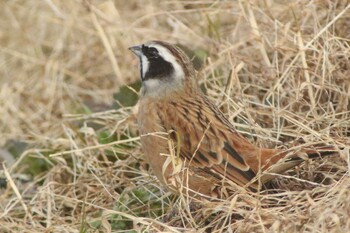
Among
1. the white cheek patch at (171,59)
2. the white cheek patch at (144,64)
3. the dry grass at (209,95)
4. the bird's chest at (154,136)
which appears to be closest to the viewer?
the dry grass at (209,95)

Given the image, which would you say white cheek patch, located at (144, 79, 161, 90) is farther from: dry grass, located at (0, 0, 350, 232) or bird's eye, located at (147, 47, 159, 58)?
dry grass, located at (0, 0, 350, 232)

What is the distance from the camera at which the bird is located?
13.4 feet

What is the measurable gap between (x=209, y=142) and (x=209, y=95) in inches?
39.6

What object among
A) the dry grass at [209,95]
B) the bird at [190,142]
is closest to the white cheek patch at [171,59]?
the bird at [190,142]

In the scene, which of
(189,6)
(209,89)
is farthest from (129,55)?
(209,89)

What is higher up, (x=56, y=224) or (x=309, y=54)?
(x=309, y=54)

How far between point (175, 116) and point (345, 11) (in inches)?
50.3

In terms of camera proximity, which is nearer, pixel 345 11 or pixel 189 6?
pixel 345 11

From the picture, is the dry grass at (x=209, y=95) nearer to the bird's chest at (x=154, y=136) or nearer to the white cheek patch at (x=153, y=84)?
the bird's chest at (x=154, y=136)

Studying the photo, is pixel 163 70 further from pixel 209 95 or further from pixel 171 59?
pixel 209 95

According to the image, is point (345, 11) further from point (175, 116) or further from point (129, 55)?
point (129, 55)

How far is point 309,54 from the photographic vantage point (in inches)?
201

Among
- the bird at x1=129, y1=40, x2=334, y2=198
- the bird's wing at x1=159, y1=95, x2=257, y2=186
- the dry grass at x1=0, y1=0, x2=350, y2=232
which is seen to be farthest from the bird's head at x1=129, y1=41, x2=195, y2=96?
the dry grass at x1=0, y1=0, x2=350, y2=232

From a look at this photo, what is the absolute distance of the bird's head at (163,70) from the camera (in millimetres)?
4500
